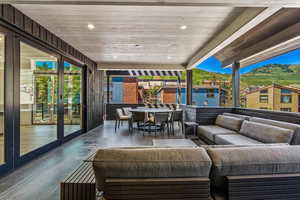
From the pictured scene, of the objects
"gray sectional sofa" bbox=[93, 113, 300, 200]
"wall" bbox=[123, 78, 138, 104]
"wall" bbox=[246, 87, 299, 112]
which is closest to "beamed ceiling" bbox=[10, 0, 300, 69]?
"wall" bbox=[246, 87, 299, 112]

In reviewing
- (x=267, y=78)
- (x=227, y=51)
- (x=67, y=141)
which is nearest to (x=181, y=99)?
(x=227, y=51)

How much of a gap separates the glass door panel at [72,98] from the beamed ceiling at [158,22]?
83 centimetres

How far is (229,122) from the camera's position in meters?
4.59

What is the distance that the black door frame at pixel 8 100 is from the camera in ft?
9.89

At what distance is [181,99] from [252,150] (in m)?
8.37

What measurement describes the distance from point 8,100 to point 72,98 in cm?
284

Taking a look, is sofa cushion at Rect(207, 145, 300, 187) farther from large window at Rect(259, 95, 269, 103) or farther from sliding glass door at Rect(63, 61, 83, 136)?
sliding glass door at Rect(63, 61, 83, 136)

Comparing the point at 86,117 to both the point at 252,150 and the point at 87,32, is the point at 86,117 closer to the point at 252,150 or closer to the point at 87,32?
the point at 87,32

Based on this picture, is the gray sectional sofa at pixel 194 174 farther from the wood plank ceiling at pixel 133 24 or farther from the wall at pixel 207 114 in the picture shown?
the wall at pixel 207 114

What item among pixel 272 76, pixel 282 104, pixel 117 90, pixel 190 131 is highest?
pixel 272 76

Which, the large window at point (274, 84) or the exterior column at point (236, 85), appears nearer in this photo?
the large window at point (274, 84)

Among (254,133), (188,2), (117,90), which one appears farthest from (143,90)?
(188,2)

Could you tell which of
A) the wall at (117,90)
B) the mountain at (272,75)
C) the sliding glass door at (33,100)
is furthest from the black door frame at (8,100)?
the wall at (117,90)

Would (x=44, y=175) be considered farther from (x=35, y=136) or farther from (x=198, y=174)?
(x=198, y=174)
